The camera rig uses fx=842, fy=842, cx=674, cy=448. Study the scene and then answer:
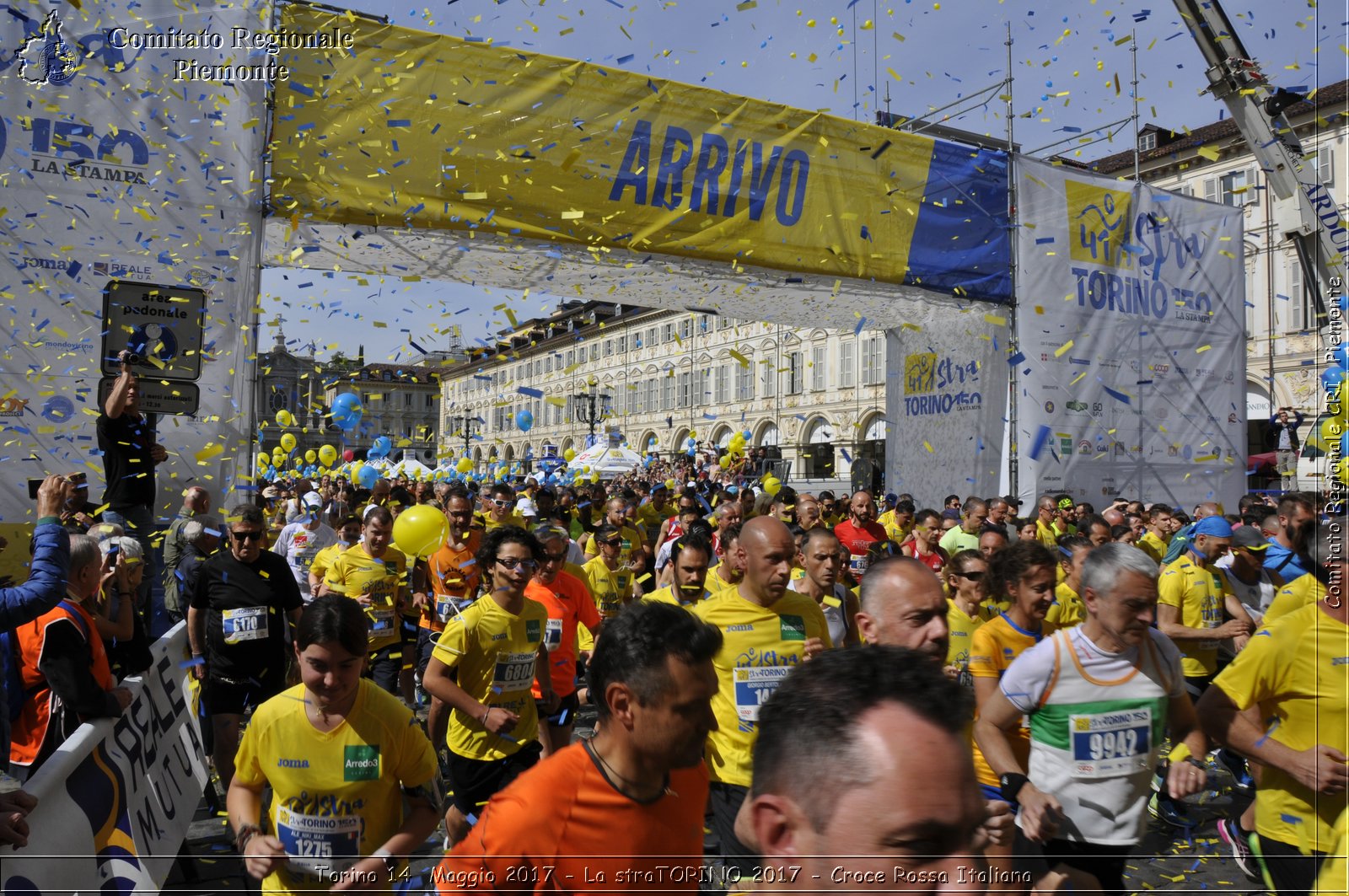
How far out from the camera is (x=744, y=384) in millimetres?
49062

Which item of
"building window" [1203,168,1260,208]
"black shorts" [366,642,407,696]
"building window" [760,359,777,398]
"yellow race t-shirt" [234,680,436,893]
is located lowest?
"black shorts" [366,642,407,696]

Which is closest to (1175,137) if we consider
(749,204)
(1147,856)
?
(749,204)

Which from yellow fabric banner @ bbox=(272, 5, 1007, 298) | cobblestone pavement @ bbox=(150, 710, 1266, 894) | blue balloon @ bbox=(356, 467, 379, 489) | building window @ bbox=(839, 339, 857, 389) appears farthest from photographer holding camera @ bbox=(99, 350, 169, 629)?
building window @ bbox=(839, 339, 857, 389)

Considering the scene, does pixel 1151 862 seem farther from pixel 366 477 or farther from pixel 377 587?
pixel 366 477

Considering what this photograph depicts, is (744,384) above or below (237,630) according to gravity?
above

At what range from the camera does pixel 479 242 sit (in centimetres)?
989

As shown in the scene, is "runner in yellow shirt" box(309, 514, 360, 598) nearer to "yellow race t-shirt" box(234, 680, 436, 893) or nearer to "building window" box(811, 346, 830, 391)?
"yellow race t-shirt" box(234, 680, 436, 893)

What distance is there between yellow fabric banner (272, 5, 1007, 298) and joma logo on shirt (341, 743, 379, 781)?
7.56 meters

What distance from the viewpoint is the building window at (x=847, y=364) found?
42.9 meters

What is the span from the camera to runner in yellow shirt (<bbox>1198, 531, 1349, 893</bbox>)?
2.83 meters

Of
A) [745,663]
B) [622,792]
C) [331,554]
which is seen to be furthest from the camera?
[331,554]

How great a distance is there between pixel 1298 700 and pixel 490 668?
11.1ft

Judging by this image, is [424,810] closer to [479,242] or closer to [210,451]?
[210,451]

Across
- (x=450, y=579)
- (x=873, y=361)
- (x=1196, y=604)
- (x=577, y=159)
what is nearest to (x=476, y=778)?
(x=450, y=579)
